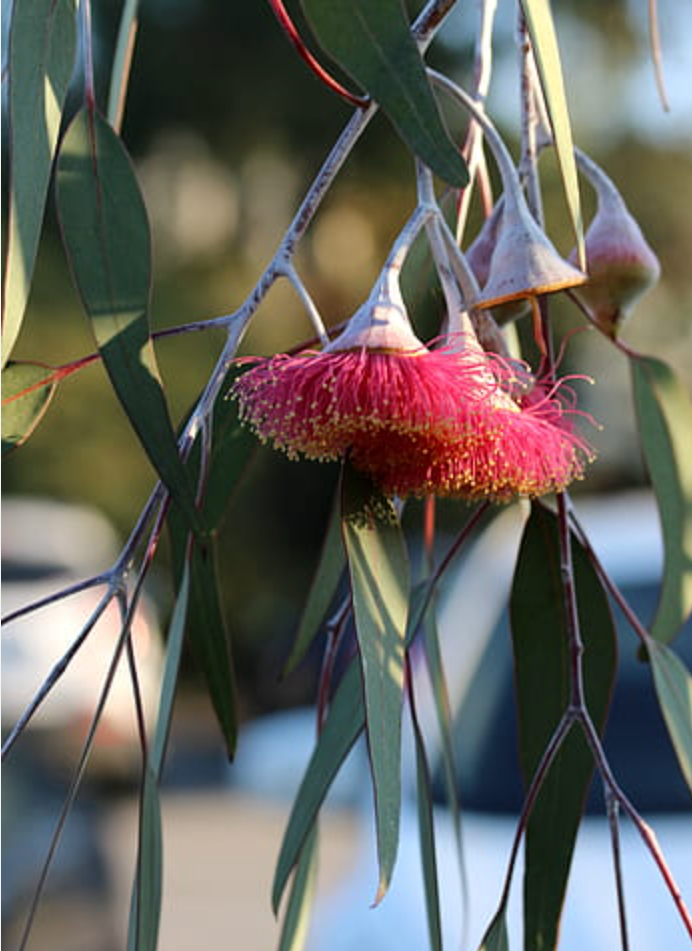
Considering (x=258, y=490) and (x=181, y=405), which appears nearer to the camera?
(x=181, y=405)

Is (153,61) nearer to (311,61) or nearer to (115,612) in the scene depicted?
(115,612)

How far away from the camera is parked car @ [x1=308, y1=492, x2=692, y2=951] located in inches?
57.8

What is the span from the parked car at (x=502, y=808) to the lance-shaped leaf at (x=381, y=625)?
0.73 metres

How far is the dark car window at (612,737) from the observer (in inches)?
70.4

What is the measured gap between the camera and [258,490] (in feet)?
25.6

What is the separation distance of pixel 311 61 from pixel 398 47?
0.04m

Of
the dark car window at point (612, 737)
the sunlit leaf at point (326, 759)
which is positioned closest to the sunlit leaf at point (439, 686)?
the sunlit leaf at point (326, 759)

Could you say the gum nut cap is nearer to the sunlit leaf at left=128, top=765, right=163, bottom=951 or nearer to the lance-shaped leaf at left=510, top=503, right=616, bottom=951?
the lance-shaped leaf at left=510, top=503, right=616, bottom=951

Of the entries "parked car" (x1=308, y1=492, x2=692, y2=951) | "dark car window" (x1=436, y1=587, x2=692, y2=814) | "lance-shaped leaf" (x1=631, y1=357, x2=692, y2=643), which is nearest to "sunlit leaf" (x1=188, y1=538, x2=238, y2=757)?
"lance-shaped leaf" (x1=631, y1=357, x2=692, y2=643)

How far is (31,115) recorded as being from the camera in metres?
0.55

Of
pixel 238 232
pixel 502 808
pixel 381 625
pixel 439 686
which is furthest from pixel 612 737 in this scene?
pixel 238 232

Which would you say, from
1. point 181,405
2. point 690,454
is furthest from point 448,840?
point 181,405

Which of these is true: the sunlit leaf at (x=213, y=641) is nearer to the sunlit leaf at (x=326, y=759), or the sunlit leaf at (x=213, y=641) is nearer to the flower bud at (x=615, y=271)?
the sunlit leaf at (x=326, y=759)

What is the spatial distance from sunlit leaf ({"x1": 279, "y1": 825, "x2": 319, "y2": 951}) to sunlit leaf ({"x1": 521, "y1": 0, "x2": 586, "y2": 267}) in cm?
35
